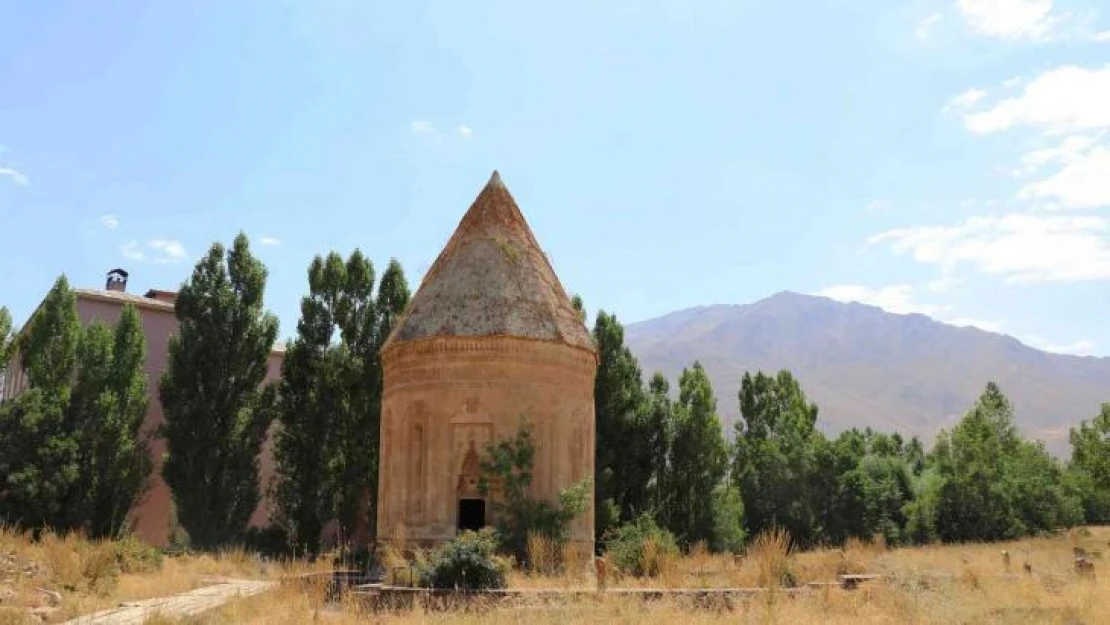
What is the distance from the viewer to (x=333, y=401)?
2591cm

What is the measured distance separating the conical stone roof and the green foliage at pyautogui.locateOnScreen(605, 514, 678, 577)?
395 centimetres

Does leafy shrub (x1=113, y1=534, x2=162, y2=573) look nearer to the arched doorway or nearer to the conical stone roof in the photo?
the arched doorway

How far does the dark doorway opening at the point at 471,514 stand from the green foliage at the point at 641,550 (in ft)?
8.20

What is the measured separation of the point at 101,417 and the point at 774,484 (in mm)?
21319

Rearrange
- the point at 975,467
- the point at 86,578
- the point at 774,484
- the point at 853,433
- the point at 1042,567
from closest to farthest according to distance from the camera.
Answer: the point at 86,578 → the point at 1042,567 → the point at 975,467 → the point at 774,484 → the point at 853,433

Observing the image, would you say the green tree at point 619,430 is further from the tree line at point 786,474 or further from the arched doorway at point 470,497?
the arched doorway at point 470,497

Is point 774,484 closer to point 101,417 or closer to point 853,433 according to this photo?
point 853,433

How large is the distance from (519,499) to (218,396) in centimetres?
1130

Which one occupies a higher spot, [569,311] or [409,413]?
[569,311]

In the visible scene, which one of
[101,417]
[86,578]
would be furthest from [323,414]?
[86,578]

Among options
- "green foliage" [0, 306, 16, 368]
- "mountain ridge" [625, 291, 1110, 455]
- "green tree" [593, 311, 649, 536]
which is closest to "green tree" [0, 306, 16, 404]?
"green foliage" [0, 306, 16, 368]

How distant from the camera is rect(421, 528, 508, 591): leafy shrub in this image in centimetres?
1224

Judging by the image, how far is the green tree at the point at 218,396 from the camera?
942 inches

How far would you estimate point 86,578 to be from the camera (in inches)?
573
